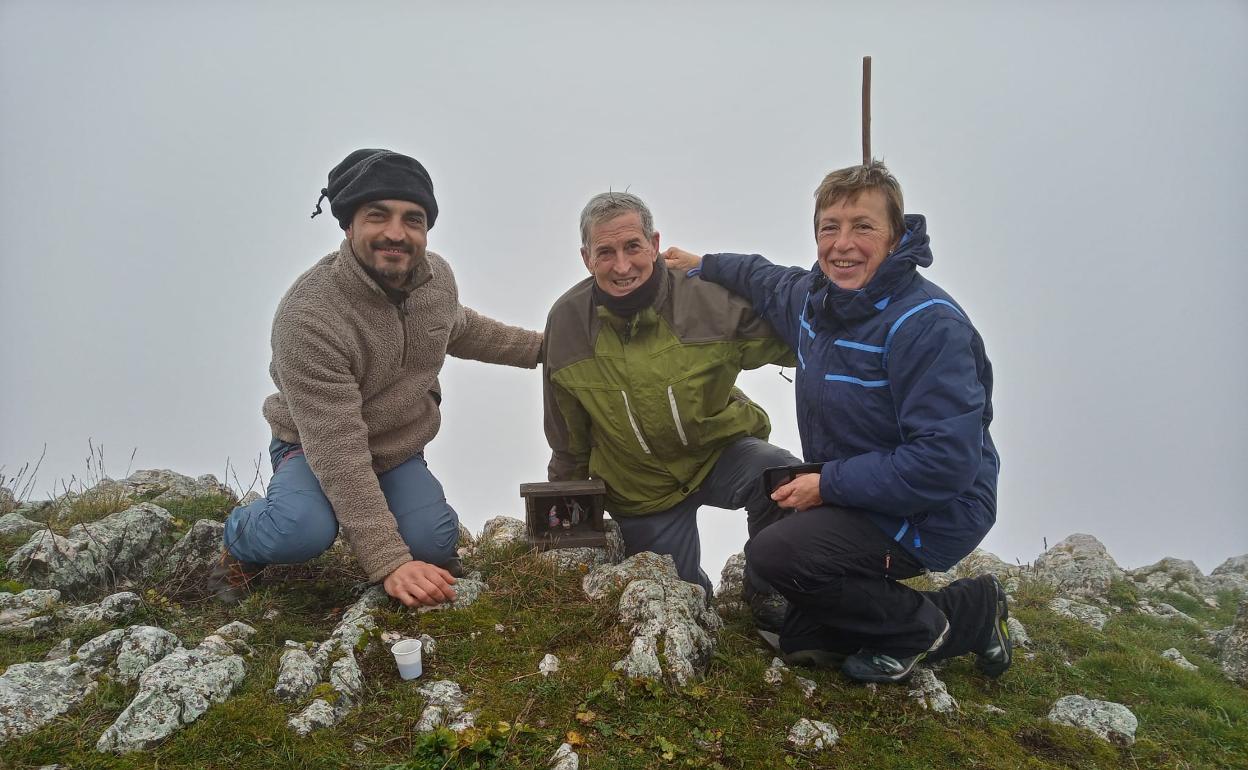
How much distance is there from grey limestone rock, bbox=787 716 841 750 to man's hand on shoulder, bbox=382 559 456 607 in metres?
2.59

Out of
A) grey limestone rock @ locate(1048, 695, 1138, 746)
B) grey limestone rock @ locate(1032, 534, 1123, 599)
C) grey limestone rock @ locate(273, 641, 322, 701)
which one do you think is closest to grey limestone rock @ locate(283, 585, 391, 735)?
grey limestone rock @ locate(273, 641, 322, 701)

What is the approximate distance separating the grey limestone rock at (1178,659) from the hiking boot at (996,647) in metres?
1.76

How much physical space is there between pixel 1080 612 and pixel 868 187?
204 inches

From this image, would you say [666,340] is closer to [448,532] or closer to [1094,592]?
[448,532]

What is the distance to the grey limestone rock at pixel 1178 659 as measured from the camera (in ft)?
19.1

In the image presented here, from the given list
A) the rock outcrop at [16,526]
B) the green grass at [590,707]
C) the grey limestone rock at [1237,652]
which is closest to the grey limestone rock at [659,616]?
the green grass at [590,707]

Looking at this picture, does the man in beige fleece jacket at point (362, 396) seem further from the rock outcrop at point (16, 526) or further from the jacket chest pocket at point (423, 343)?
the rock outcrop at point (16, 526)

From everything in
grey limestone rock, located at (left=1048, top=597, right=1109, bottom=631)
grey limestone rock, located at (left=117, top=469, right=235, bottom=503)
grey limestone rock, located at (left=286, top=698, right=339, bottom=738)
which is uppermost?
grey limestone rock, located at (left=117, top=469, right=235, bottom=503)

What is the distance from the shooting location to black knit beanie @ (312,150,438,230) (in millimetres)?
5121

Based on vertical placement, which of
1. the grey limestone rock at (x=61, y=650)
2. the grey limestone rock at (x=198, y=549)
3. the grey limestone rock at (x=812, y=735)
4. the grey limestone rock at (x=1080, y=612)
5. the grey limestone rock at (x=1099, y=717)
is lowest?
the grey limestone rock at (x=1080, y=612)

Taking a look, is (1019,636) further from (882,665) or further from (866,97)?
(866,97)

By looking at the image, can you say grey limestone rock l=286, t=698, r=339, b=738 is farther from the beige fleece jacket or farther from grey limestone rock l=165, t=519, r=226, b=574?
grey limestone rock l=165, t=519, r=226, b=574

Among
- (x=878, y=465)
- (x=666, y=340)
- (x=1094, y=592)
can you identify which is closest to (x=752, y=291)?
(x=666, y=340)

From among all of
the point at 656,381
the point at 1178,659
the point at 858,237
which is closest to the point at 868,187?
the point at 858,237
